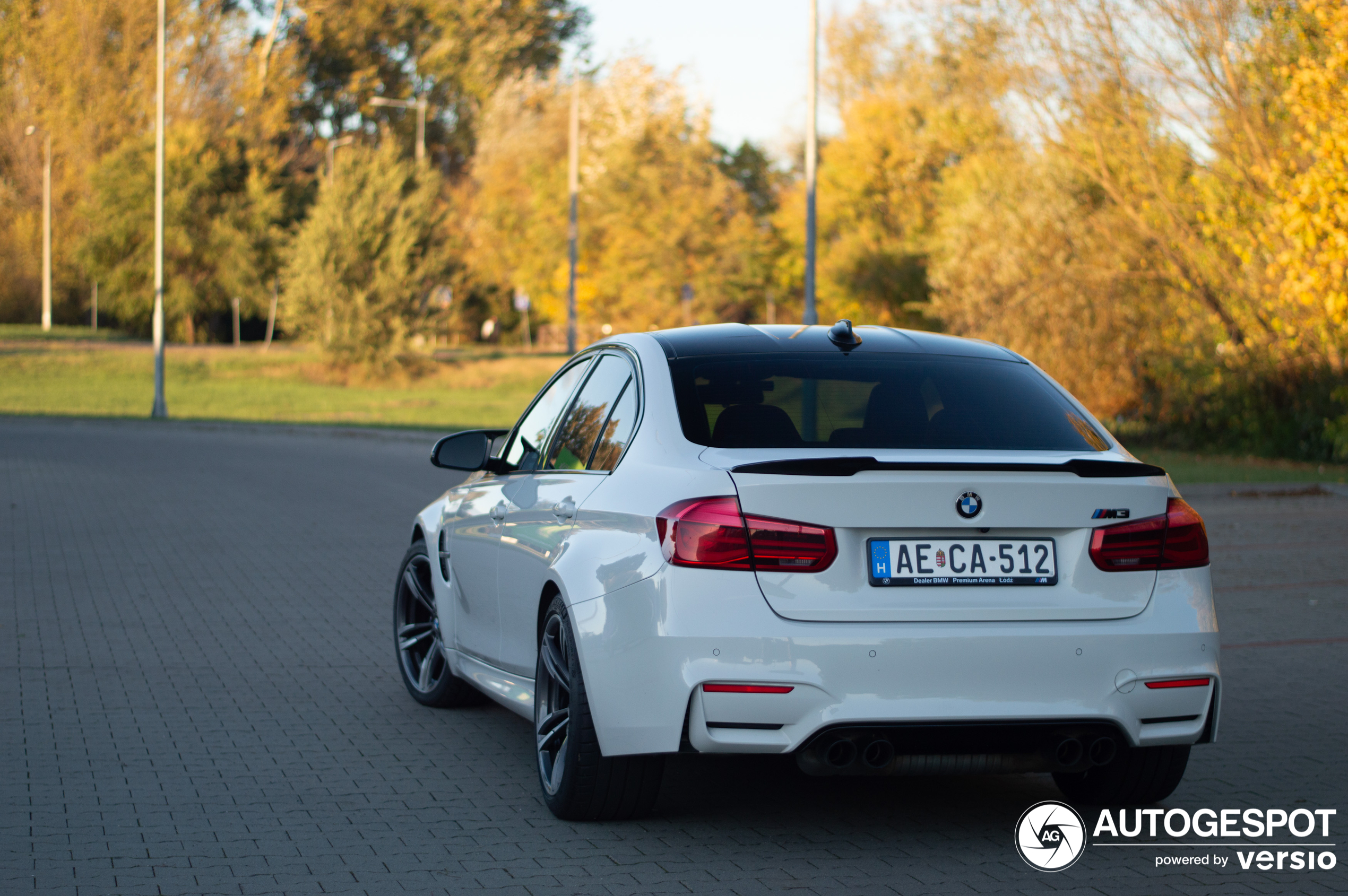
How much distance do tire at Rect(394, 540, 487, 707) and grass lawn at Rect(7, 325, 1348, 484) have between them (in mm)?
19509

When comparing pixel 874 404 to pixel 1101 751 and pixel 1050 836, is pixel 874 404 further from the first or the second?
pixel 1050 836

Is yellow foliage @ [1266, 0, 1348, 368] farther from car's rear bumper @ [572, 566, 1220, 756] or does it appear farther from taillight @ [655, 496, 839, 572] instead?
taillight @ [655, 496, 839, 572]

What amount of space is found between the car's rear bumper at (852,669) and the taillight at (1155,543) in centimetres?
16

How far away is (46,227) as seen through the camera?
58.3m

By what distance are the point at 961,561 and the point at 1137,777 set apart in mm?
1195

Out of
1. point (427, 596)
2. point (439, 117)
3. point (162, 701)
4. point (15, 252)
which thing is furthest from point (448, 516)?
point (439, 117)

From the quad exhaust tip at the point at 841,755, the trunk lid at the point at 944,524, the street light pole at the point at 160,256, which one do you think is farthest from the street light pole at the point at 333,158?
the quad exhaust tip at the point at 841,755

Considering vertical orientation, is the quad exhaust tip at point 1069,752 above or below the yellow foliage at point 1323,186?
below

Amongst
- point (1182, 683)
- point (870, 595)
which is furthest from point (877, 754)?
point (1182, 683)

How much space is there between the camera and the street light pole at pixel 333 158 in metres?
47.0

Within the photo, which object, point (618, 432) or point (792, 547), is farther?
point (618, 432)

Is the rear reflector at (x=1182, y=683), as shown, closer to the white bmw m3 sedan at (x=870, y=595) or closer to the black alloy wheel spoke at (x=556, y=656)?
the white bmw m3 sedan at (x=870, y=595)

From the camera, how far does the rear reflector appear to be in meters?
4.54

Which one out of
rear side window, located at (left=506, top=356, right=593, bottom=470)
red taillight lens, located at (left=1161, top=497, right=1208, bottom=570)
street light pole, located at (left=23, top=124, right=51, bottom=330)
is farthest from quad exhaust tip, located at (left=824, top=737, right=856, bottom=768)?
street light pole, located at (left=23, top=124, right=51, bottom=330)
